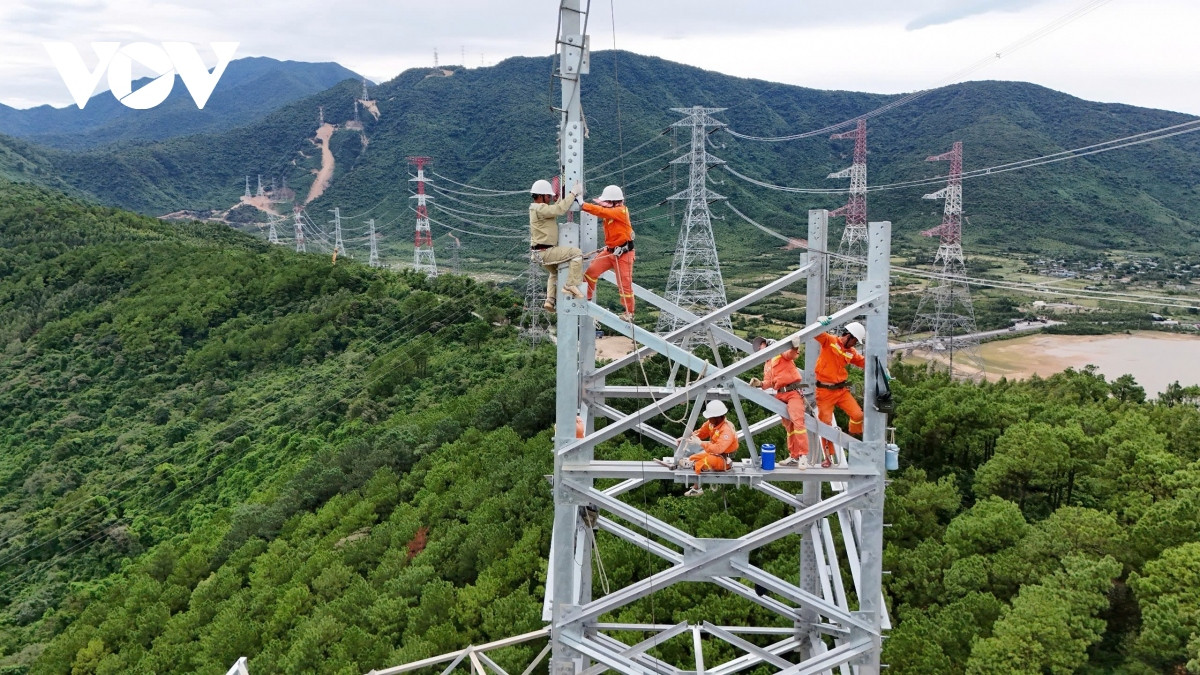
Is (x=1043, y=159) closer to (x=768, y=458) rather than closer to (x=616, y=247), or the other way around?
(x=616, y=247)

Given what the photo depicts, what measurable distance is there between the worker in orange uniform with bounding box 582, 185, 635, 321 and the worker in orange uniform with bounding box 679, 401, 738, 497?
3.87 ft

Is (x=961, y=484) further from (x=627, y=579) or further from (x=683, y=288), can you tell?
(x=683, y=288)

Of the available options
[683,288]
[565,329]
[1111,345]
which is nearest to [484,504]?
[565,329]

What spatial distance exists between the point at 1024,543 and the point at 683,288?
25.4 meters

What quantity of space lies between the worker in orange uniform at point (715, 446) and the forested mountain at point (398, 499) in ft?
2.10

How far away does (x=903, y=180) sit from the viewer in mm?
116312

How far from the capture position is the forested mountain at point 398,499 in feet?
39.9

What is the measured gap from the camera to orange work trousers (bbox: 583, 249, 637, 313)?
7.34 metres

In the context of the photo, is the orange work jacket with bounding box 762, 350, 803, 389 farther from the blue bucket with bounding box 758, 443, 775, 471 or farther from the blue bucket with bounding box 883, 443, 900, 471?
the blue bucket with bounding box 883, 443, 900, 471

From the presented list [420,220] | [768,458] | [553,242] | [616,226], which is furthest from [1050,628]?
[420,220]

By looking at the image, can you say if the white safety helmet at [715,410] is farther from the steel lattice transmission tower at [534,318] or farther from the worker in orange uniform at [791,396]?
the steel lattice transmission tower at [534,318]

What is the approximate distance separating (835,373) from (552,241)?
2.67m

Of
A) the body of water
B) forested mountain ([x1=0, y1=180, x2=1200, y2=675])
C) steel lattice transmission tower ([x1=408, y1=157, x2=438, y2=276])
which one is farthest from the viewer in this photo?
steel lattice transmission tower ([x1=408, y1=157, x2=438, y2=276])

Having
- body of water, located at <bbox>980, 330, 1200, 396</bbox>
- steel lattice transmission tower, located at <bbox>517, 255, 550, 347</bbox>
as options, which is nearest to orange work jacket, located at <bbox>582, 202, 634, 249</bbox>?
steel lattice transmission tower, located at <bbox>517, 255, 550, 347</bbox>
